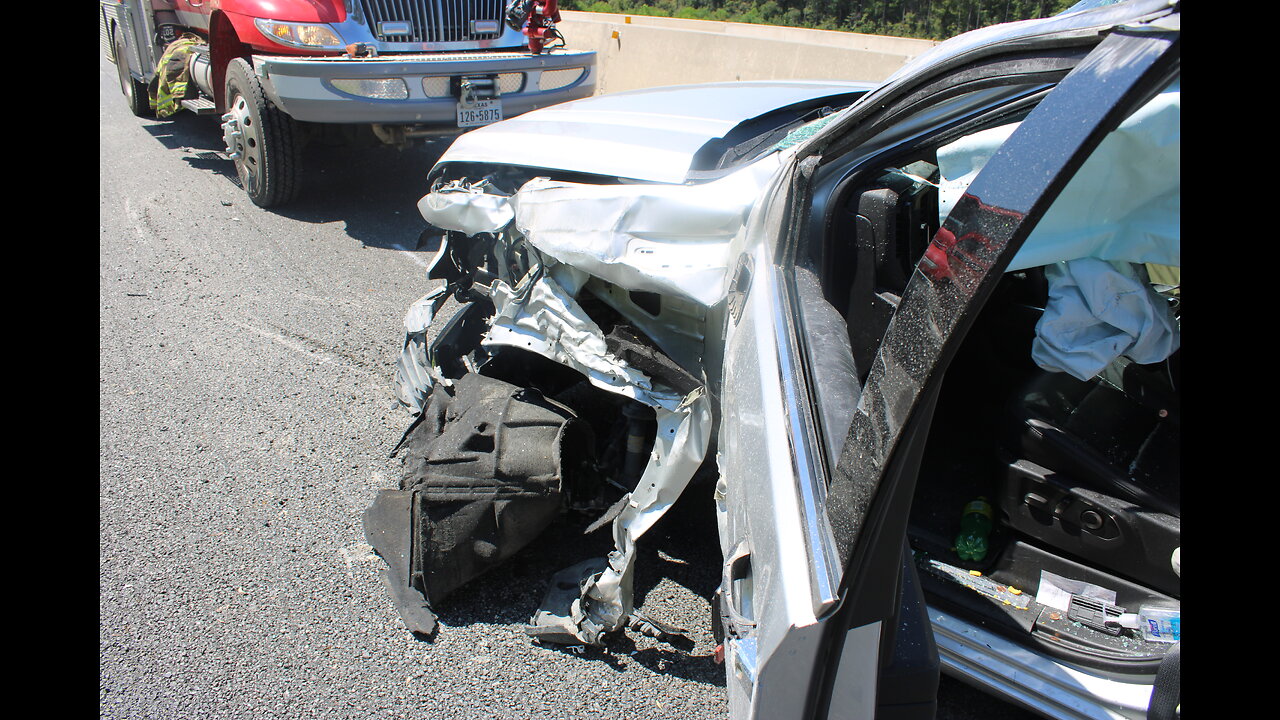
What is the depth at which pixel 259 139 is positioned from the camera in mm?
5543

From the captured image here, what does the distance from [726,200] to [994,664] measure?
125 cm

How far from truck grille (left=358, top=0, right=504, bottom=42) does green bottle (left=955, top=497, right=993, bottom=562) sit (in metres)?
4.87

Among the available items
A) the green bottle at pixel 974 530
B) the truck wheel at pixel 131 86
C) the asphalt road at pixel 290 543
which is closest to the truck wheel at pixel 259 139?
the asphalt road at pixel 290 543

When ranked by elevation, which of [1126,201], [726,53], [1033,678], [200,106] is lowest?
[1033,678]

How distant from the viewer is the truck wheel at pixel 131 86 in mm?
7921

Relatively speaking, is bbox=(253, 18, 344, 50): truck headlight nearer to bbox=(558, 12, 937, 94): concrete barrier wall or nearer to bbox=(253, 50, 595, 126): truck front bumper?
bbox=(253, 50, 595, 126): truck front bumper

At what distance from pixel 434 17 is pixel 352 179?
167cm

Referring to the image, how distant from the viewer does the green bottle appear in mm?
2020

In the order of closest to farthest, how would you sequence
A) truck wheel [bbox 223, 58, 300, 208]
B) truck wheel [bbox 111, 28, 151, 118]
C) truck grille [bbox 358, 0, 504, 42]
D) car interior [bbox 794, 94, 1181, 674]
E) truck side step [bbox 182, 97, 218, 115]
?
1. car interior [bbox 794, 94, 1181, 674]
2. truck grille [bbox 358, 0, 504, 42]
3. truck wheel [bbox 223, 58, 300, 208]
4. truck side step [bbox 182, 97, 218, 115]
5. truck wheel [bbox 111, 28, 151, 118]

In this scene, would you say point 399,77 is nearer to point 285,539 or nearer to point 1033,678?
point 285,539

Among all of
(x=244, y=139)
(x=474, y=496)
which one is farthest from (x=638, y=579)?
(x=244, y=139)

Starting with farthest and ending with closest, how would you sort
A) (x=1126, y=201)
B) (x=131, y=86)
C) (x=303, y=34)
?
1. (x=131, y=86)
2. (x=303, y=34)
3. (x=1126, y=201)

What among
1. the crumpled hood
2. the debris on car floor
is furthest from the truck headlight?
the debris on car floor

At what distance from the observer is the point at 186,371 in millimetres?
3729
